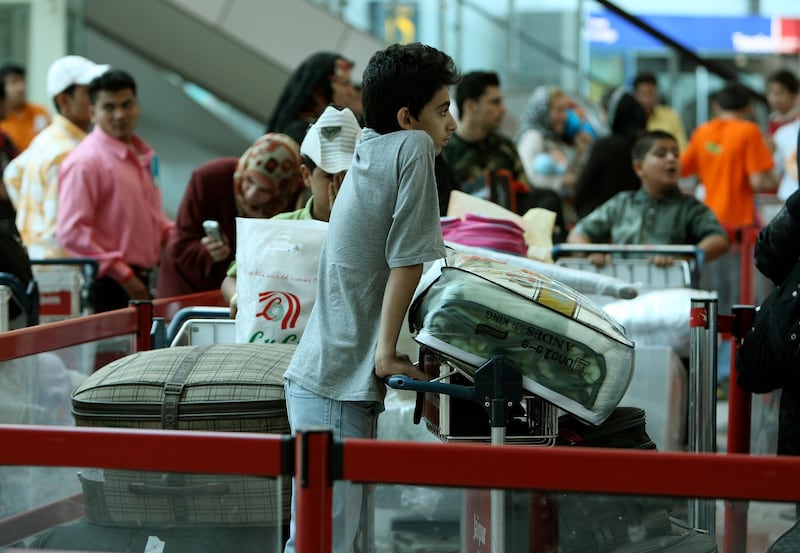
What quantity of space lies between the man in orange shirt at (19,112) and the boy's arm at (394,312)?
Result: 7.19 m

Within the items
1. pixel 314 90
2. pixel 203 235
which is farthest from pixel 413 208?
pixel 314 90

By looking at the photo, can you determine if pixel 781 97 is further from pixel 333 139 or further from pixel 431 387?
pixel 431 387

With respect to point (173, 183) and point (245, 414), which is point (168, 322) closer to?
point (245, 414)

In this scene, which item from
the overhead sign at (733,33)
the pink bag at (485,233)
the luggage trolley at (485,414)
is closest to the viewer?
the luggage trolley at (485,414)

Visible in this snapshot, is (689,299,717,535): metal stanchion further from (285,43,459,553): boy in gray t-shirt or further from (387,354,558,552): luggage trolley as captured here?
(285,43,459,553): boy in gray t-shirt

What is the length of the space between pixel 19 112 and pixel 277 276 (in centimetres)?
669

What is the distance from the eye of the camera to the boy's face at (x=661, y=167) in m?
6.05

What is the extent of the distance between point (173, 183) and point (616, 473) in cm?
981

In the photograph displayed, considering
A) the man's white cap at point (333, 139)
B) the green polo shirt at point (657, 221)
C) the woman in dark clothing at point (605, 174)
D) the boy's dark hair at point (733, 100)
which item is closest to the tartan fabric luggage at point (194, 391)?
the man's white cap at point (333, 139)

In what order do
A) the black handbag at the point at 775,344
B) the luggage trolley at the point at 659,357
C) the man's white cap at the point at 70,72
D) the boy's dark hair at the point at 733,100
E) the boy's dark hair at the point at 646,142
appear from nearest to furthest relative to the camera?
1. the black handbag at the point at 775,344
2. the luggage trolley at the point at 659,357
3. the man's white cap at the point at 70,72
4. the boy's dark hair at the point at 646,142
5. the boy's dark hair at the point at 733,100

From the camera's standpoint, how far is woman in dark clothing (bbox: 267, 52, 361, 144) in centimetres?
534

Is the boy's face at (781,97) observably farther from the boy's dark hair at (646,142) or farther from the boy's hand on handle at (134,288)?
the boy's hand on handle at (134,288)

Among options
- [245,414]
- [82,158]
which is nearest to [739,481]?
[245,414]

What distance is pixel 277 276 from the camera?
347 cm
